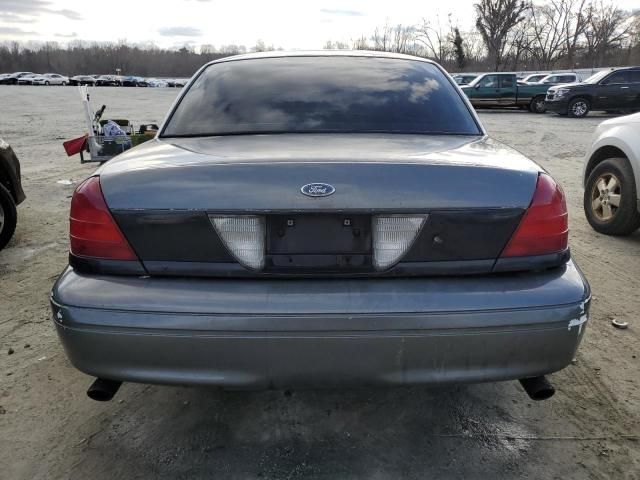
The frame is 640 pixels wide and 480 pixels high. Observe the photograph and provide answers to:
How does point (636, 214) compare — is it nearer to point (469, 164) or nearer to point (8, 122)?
point (469, 164)

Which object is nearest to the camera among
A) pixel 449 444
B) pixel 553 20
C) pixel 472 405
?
pixel 449 444

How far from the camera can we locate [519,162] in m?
2.09

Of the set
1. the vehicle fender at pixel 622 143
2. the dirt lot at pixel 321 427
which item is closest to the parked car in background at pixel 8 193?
the dirt lot at pixel 321 427

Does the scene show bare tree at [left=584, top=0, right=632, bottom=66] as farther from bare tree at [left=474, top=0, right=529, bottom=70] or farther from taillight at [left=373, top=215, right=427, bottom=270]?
taillight at [left=373, top=215, right=427, bottom=270]

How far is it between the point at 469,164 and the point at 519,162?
0.29 m

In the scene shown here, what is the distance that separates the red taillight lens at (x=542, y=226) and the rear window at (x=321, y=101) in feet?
2.31

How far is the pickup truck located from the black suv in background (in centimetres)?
322

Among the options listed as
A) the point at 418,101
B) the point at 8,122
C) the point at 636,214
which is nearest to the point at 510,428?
the point at 418,101

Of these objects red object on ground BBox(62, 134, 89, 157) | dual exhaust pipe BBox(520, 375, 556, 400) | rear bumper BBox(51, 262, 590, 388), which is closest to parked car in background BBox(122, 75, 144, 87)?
red object on ground BBox(62, 134, 89, 157)

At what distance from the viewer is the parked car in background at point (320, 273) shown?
1.78m

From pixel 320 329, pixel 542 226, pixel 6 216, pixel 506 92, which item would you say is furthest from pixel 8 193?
pixel 506 92

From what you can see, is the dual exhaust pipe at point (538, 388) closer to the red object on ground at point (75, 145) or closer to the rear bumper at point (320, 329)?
the rear bumper at point (320, 329)

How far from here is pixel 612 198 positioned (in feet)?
16.9

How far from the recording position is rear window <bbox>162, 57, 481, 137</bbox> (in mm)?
2543
